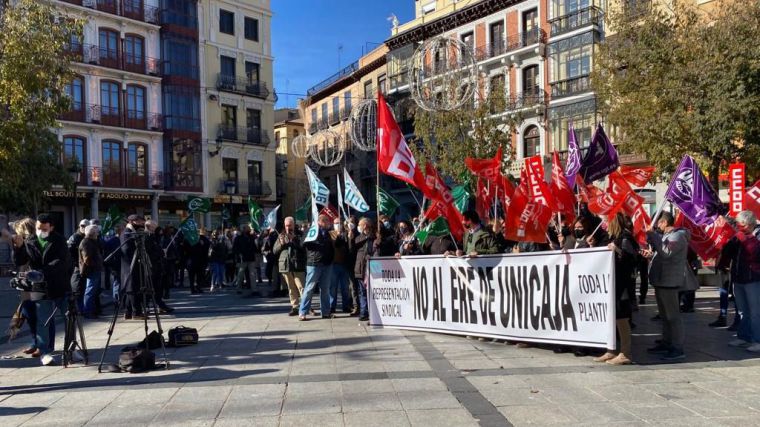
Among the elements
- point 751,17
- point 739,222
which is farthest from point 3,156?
point 751,17

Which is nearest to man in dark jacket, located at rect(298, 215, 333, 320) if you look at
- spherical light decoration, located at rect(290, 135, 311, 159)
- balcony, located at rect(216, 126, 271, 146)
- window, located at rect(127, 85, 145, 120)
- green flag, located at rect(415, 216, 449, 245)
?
green flag, located at rect(415, 216, 449, 245)

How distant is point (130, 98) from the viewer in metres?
35.6

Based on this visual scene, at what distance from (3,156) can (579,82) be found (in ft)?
78.2

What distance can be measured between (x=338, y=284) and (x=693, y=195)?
617 centimetres

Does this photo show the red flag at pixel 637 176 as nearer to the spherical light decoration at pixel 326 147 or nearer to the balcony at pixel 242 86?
the spherical light decoration at pixel 326 147

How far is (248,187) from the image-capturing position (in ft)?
134

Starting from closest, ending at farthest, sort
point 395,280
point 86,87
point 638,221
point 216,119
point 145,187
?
point 395,280, point 638,221, point 86,87, point 145,187, point 216,119

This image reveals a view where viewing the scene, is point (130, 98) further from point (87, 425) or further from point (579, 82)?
point (87, 425)

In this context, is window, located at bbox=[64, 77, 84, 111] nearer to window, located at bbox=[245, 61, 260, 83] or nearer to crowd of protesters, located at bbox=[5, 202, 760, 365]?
window, located at bbox=[245, 61, 260, 83]

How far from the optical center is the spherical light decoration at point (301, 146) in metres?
30.2

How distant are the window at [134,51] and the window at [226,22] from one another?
5.41 metres

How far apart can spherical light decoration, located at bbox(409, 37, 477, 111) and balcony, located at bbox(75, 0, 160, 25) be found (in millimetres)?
23462

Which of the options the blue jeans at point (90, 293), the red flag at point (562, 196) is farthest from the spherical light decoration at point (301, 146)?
the red flag at point (562, 196)

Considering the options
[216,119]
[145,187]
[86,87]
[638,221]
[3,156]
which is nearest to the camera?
[638,221]
